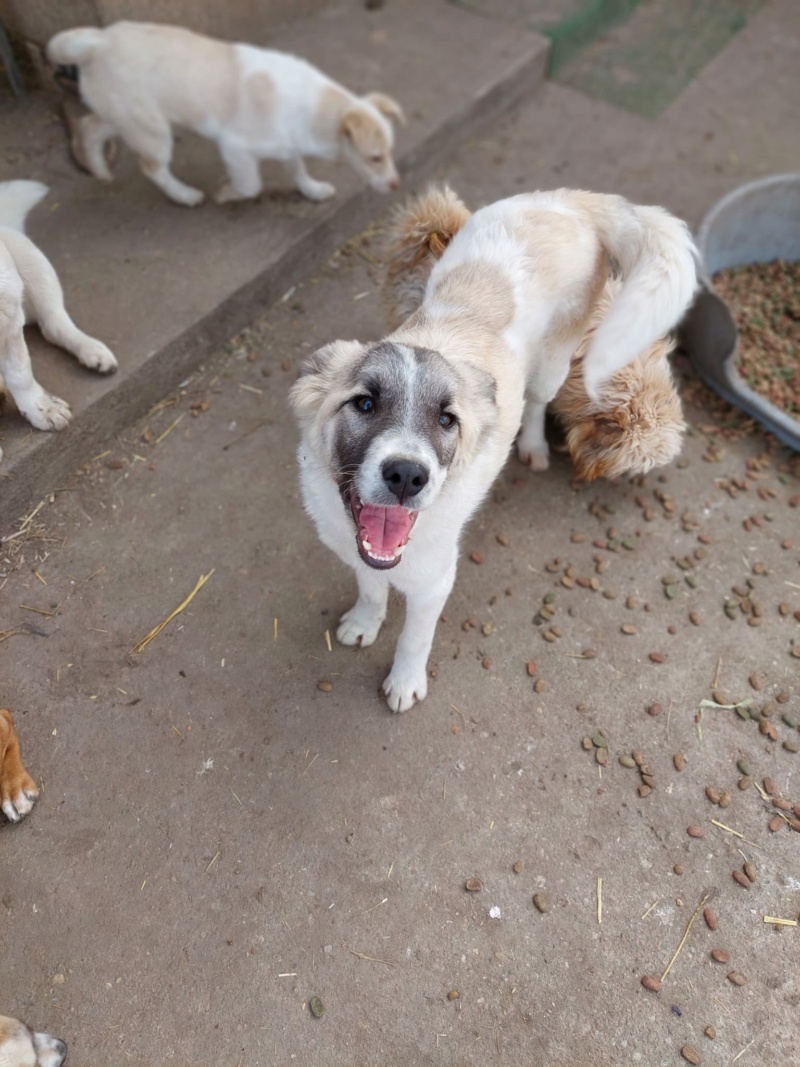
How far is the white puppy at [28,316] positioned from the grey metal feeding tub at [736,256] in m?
3.19

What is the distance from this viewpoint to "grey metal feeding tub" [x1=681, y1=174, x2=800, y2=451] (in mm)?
3988

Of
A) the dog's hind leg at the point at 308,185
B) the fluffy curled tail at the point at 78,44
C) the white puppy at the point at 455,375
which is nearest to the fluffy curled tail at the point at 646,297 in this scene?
the white puppy at the point at 455,375

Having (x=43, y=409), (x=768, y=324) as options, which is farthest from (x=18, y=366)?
(x=768, y=324)

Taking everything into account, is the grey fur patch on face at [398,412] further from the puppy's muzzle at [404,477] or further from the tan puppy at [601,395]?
the tan puppy at [601,395]

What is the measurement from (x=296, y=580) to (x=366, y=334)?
1.71 m

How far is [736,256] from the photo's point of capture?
16.0 ft

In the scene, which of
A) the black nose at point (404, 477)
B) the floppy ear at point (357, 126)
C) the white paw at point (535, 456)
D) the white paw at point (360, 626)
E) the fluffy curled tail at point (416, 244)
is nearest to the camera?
the black nose at point (404, 477)

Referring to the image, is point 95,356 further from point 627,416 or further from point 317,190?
point 627,416

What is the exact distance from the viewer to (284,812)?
2.82 meters

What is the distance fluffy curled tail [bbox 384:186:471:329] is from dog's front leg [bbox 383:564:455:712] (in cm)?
161

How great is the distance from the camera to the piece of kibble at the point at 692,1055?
2.44m

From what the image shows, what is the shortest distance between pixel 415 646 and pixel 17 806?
157 cm

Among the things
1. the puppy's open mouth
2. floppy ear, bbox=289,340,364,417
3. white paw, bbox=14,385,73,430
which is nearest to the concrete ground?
white paw, bbox=14,385,73,430

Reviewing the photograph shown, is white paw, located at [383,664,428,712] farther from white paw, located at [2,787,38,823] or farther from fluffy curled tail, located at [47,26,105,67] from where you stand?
fluffy curled tail, located at [47,26,105,67]
